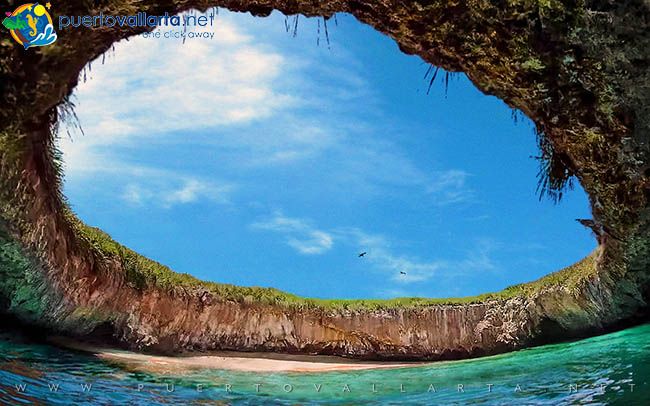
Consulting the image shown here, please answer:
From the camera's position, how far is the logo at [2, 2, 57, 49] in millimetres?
5270

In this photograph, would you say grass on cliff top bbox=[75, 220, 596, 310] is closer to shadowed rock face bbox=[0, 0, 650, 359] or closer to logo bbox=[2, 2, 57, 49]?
shadowed rock face bbox=[0, 0, 650, 359]

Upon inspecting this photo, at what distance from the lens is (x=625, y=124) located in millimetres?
5980

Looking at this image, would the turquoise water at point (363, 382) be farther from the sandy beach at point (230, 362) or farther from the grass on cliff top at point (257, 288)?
the grass on cliff top at point (257, 288)

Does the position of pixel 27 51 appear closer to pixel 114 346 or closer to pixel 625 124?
pixel 114 346

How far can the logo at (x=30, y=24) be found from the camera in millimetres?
5270

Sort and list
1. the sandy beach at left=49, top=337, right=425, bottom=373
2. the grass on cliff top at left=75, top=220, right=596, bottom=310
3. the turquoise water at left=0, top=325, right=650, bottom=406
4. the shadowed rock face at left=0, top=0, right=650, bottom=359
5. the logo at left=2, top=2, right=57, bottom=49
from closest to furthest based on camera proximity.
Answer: the logo at left=2, top=2, right=57, bottom=49, the shadowed rock face at left=0, top=0, right=650, bottom=359, the turquoise water at left=0, top=325, right=650, bottom=406, the sandy beach at left=49, top=337, right=425, bottom=373, the grass on cliff top at left=75, top=220, right=596, bottom=310

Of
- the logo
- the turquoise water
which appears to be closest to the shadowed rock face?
the logo

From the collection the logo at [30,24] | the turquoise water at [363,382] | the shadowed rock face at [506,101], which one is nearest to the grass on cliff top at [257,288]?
the shadowed rock face at [506,101]

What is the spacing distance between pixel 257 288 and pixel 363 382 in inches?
114

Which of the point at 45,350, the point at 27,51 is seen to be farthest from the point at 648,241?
the point at 45,350

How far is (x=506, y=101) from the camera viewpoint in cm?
642

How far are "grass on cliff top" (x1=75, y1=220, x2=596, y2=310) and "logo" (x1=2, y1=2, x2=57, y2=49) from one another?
356cm

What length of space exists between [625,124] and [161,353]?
7.05 m

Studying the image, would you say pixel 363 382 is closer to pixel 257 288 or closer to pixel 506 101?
pixel 257 288
